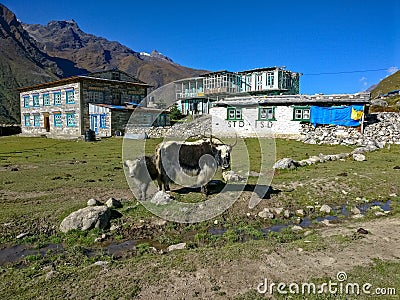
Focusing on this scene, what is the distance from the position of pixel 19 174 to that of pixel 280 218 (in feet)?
39.6

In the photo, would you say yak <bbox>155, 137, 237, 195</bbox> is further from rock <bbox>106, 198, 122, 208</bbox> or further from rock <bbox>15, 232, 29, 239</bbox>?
rock <bbox>15, 232, 29, 239</bbox>

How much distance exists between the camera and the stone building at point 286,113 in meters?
28.5

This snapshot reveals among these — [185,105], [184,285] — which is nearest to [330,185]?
[184,285]

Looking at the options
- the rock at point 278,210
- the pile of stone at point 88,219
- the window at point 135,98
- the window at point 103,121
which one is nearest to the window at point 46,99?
the window at point 135,98

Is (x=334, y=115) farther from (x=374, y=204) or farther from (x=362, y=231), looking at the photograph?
(x=362, y=231)

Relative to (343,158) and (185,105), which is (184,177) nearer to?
(343,158)

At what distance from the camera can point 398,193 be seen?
436 inches

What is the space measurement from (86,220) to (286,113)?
2692cm

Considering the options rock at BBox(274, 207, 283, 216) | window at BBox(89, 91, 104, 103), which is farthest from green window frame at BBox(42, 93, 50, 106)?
rock at BBox(274, 207, 283, 216)

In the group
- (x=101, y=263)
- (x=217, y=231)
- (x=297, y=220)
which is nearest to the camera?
(x=101, y=263)

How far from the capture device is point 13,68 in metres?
114

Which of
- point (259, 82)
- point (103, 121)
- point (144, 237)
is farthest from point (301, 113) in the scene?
point (144, 237)

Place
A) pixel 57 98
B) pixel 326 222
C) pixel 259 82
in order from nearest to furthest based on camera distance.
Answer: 1. pixel 326 222
2. pixel 57 98
3. pixel 259 82

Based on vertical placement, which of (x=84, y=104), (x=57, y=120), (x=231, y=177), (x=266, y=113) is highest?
(x=84, y=104)
